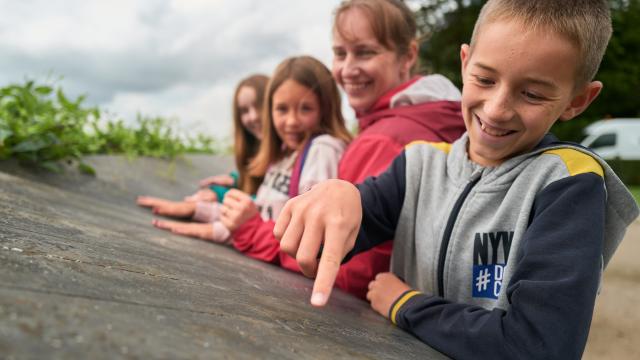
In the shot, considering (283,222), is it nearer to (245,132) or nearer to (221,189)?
(221,189)

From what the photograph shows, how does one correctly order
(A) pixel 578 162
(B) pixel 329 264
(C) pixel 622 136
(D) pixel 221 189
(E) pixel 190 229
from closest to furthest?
(B) pixel 329 264, (A) pixel 578 162, (E) pixel 190 229, (D) pixel 221 189, (C) pixel 622 136

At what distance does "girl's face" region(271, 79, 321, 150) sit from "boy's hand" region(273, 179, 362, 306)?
5.90 feet

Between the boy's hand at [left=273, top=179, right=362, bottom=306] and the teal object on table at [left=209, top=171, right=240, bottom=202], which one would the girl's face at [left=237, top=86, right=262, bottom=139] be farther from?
the boy's hand at [left=273, top=179, right=362, bottom=306]

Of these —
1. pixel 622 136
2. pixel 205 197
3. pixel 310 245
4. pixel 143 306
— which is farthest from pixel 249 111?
pixel 622 136

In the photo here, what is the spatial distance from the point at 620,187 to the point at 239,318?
1.01 meters

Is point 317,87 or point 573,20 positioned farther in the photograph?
point 317,87

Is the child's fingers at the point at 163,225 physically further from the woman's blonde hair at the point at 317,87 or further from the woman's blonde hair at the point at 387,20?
the woman's blonde hair at the point at 387,20

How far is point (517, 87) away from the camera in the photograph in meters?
1.39

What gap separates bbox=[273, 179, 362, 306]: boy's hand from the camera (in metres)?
1.15

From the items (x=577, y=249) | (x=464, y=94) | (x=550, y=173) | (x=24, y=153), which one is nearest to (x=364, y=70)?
(x=464, y=94)

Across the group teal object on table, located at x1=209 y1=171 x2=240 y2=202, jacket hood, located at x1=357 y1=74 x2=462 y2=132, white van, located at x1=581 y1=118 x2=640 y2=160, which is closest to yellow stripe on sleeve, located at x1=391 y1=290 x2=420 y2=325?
jacket hood, located at x1=357 y1=74 x2=462 y2=132

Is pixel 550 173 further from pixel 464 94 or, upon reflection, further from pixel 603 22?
pixel 603 22

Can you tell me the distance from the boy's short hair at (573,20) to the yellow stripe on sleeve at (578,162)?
0.61 feet

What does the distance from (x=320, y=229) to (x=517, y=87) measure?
0.65 meters
